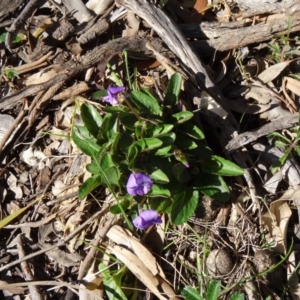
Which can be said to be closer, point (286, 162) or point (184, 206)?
point (184, 206)

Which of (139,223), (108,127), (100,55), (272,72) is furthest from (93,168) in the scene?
(272,72)

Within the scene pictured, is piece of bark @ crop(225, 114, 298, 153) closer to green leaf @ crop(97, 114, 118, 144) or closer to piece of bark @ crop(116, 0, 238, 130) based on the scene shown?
piece of bark @ crop(116, 0, 238, 130)

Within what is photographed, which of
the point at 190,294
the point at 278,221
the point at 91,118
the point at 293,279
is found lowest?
the point at 293,279

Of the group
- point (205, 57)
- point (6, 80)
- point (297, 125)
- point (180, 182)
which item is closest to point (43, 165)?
point (6, 80)

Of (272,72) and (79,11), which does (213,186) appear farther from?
(79,11)

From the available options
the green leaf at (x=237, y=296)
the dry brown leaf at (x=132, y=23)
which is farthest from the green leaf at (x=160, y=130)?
the green leaf at (x=237, y=296)

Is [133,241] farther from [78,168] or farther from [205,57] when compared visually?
[205,57]

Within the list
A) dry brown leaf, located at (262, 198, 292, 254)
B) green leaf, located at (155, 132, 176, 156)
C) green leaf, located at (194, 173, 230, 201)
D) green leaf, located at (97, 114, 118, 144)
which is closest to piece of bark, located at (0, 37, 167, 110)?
green leaf, located at (97, 114, 118, 144)
